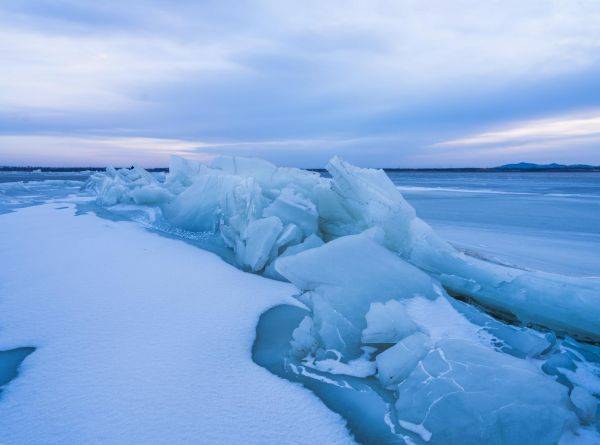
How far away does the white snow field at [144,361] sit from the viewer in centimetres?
134

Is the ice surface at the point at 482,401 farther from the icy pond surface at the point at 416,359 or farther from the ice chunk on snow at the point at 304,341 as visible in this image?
the ice chunk on snow at the point at 304,341

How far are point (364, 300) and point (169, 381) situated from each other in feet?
Result: 3.45

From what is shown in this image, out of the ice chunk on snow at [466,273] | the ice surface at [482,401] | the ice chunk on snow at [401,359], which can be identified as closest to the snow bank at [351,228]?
the ice chunk on snow at [466,273]

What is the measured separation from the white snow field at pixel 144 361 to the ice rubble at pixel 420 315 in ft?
1.11

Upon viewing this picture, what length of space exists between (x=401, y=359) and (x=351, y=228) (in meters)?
2.13

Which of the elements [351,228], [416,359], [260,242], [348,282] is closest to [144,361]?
[348,282]

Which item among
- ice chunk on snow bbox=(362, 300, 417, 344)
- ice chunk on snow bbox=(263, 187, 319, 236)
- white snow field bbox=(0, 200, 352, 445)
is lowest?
white snow field bbox=(0, 200, 352, 445)

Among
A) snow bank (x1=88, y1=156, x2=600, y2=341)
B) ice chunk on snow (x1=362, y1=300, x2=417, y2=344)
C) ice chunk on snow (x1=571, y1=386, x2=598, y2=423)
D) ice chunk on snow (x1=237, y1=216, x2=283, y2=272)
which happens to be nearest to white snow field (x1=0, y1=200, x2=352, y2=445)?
ice chunk on snow (x1=237, y1=216, x2=283, y2=272)

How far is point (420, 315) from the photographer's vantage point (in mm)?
2104

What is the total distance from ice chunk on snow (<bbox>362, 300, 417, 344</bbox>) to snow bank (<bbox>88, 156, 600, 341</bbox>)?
95 cm

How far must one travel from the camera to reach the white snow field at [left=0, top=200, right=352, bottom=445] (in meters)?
1.34

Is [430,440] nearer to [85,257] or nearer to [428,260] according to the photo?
[428,260]

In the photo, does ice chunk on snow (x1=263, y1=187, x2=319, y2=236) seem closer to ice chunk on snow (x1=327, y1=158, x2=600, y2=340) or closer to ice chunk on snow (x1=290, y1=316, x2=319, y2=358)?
ice chunk on snow (x1=327, y1=158, x2=600, y2=340)

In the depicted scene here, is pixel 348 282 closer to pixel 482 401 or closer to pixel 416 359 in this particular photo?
pixel 416 359
